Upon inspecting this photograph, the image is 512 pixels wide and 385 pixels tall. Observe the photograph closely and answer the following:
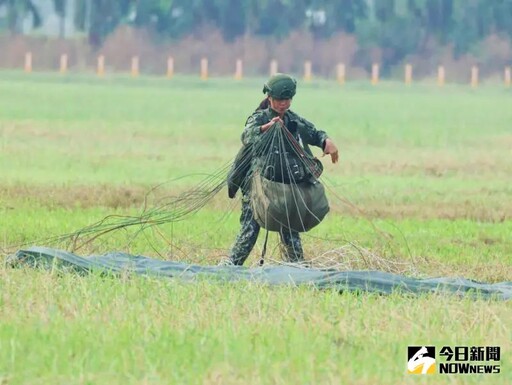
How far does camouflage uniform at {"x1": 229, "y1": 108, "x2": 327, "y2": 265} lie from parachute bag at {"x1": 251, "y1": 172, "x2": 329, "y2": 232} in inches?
4.6

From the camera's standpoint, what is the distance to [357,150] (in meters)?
25.0

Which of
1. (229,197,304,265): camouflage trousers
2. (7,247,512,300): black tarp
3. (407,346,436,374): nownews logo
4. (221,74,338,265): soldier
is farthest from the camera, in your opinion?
(229,197,304,265): camouflage trousers

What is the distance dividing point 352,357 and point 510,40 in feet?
191

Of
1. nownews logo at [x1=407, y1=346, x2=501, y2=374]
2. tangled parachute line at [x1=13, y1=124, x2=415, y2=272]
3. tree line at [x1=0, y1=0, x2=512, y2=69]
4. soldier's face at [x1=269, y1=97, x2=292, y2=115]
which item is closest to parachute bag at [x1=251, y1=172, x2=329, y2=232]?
tangled parachute line at [x1=13, y1=124, x2=415, y2=272]

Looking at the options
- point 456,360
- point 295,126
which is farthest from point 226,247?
point 456,360

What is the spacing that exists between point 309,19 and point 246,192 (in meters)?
55.0

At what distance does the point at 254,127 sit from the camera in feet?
32.1

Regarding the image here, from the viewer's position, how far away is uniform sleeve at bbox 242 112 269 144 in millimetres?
9734

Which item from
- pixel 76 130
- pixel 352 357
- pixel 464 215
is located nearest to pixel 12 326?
pixel 352 357

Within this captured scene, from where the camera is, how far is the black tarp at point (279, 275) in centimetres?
859

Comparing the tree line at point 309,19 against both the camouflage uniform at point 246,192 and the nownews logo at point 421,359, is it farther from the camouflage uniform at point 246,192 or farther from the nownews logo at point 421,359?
the nownews logo at point 421,359

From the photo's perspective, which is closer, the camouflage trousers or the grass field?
the grass field

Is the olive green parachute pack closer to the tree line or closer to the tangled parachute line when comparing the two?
the tangled parachute line

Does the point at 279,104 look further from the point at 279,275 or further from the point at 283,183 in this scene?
the point at 279,275
